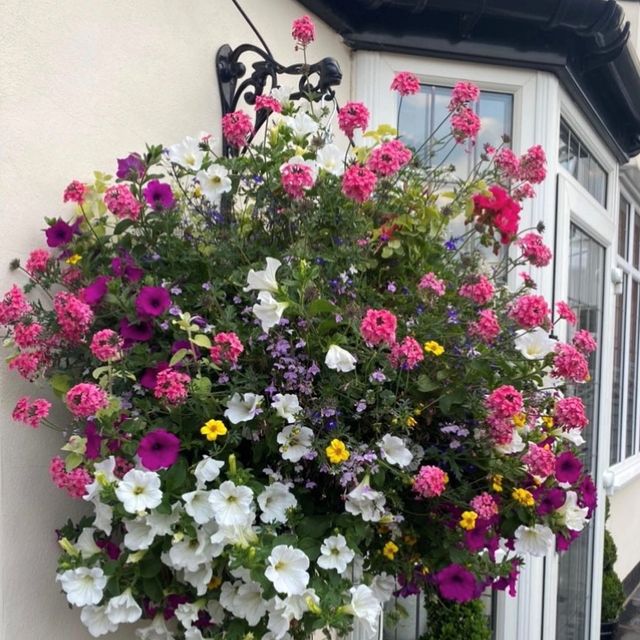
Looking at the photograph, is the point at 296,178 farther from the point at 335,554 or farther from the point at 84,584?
the point at 84,584

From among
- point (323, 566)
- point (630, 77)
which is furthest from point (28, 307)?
point (630, 77)

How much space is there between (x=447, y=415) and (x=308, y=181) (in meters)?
0.65

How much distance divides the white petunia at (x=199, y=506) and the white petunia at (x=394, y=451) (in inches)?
15.8

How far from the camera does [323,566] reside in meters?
1.54

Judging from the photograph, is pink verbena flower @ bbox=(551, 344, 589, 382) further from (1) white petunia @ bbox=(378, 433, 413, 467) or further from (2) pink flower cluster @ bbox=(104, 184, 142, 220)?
(2) pink flower cluster @ bbox=(104, 184, 142, 220)

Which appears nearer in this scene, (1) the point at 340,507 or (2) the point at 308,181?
(2) the point at 308,181

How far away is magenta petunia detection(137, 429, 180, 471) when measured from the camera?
57.1 inches

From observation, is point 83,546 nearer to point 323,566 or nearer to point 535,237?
point 323,566

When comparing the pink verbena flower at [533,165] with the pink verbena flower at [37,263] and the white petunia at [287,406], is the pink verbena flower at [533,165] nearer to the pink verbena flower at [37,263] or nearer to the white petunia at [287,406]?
the white petunia at [287,406]

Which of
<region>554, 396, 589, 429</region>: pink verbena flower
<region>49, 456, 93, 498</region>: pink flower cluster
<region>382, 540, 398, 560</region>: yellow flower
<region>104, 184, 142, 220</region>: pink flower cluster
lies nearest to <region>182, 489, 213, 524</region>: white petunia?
<region>49, 456, 93, 498</region>: pink flower cluster

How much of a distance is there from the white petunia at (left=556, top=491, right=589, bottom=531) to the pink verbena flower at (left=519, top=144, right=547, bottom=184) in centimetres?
89

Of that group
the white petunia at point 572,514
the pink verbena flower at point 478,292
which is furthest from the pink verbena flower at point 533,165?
the white petunia at point 572,514

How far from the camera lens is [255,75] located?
7.75ft

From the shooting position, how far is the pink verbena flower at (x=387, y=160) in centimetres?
175
